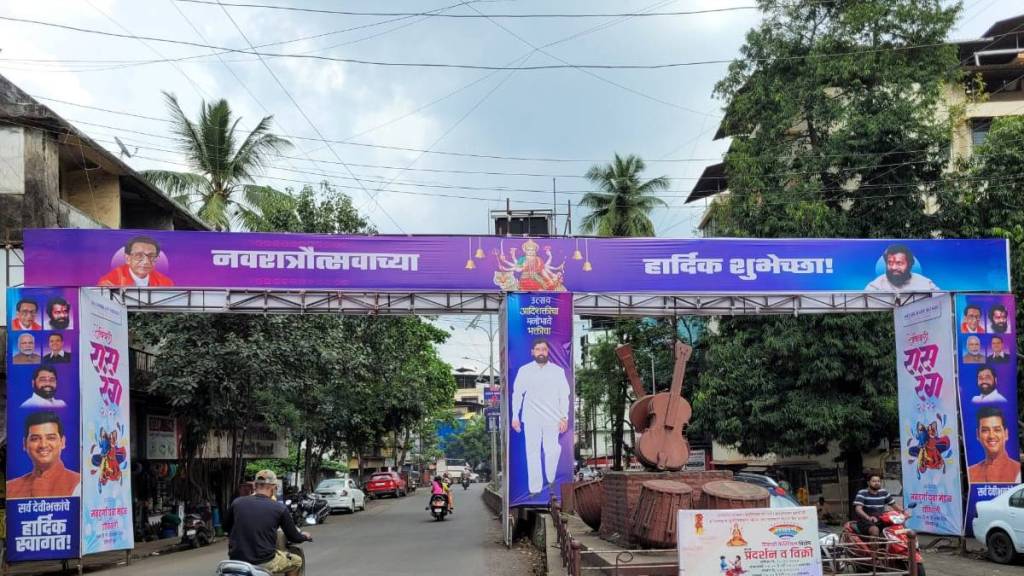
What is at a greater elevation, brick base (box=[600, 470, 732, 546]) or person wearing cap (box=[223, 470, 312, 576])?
person wearing cap (box=[223, 470, 312, 576])

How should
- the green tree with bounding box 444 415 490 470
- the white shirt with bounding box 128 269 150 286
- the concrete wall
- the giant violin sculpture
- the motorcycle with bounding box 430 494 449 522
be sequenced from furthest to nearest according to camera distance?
the green tree with bounding box 444 415 490 470
the motorcycle with bounding box 430 494 449 522
the concrete wall
the white shirt with bounding box 128 269 150 286
the giant violin sculpture

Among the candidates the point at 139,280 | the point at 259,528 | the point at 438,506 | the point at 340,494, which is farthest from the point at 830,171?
the point at 259,528

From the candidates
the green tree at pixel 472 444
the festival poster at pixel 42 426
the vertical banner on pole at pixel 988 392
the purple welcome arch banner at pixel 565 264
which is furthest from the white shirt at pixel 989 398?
the green tree at pixel 472 444

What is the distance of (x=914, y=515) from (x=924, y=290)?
447cm

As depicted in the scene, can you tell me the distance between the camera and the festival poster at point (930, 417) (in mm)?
18609

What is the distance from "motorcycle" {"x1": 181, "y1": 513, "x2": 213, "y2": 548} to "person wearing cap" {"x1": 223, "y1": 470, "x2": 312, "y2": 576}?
50.0 feet

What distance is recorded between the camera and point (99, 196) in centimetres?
2453

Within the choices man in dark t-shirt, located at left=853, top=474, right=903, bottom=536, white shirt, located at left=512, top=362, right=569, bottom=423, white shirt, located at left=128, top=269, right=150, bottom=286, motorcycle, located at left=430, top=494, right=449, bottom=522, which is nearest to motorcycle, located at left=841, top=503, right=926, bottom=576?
man in dark t-shirt, located at left=853, top=474, right=903, bottom=536

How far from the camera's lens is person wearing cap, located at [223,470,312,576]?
844 centimetres

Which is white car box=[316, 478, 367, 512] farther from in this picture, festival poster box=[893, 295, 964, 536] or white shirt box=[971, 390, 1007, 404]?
white shirt box=[971, 390, 1007, 404]

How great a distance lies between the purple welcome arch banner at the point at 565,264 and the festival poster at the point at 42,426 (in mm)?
2107

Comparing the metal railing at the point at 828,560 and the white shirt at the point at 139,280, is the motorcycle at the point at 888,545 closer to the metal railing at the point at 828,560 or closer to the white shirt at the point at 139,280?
the metal railing at the point at 828,560

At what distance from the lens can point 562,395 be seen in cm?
1914

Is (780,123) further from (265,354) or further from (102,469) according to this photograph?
(102,469)
